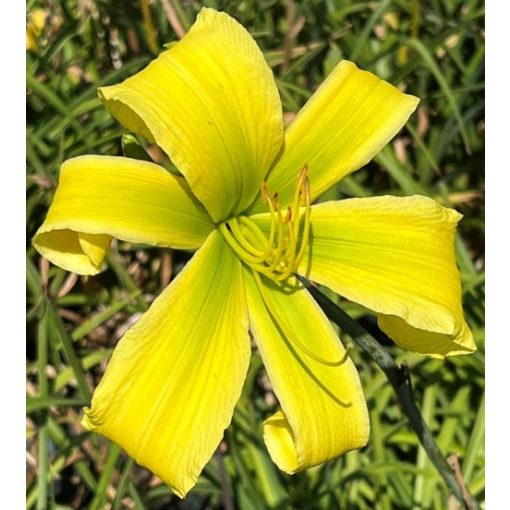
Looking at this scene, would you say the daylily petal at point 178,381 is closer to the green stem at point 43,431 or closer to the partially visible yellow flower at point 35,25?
the green stem at point 43,431

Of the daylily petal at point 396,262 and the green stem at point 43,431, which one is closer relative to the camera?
the daylily petal at point 396,262

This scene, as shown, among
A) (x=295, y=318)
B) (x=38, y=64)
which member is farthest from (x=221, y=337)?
(x=38, y=64)

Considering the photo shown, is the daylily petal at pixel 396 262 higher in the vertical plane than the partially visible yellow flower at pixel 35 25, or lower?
lower

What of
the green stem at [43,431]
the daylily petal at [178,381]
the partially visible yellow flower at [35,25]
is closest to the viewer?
the daylily petal at [178,381]

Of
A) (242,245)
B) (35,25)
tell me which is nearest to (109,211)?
(242,245)

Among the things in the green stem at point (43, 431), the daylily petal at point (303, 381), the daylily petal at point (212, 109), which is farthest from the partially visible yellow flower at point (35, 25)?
the daylily petal at point (303, 381)

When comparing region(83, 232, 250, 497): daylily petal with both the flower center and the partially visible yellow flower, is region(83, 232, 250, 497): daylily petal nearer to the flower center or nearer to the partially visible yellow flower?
the flower center

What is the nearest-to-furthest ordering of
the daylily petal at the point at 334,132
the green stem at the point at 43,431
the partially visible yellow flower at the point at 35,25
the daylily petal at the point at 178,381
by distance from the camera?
1. the daylily petal at the point at 178,381
2. the daylily petal at the point at 334,132
3. the green stem at the point at 43,431
4. the partially visible yellow flower at the point at 35,25

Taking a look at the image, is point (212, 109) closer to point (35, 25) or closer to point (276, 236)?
point (276, 236)

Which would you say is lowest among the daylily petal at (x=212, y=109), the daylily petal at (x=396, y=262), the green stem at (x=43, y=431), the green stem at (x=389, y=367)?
the green stem at (x=43, y=431)
